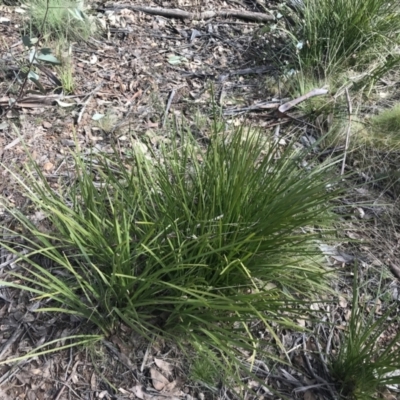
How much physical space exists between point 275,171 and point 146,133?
688mm

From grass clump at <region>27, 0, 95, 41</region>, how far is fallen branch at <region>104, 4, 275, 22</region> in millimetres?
→ 304

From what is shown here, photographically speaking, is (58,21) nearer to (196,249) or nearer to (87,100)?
(87,100)

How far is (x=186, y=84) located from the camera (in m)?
2.35

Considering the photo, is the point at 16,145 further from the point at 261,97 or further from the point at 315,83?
the point at 315,83

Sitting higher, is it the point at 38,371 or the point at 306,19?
the point at 306,19

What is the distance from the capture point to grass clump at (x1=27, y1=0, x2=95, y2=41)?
2326 millimetres

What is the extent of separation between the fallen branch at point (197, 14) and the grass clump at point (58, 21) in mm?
304

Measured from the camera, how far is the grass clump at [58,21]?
7.63 ft

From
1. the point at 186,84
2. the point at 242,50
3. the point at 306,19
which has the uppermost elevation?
the point at 306,19

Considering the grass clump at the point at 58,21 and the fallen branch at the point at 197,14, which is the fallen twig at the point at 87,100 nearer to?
the grass clump at the point at 58,21

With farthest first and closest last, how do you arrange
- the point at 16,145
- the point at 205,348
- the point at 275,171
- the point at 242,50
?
the point at 242,50 → the point at 16,145 → the point at 275,171 → the point at 205,348

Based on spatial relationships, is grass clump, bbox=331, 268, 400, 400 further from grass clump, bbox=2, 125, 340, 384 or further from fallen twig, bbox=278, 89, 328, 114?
fallen twig, bbox=278, 89, 328, 114

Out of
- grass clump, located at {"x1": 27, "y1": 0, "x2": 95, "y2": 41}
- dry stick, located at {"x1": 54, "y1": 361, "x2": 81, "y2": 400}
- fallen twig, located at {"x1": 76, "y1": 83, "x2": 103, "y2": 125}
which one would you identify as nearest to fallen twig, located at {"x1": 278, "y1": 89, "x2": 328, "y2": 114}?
fallen twig, located at {"x1": 76, "y1": 83, "x2": 103, "y2": 125}

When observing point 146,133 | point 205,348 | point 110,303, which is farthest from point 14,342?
point 146,133
